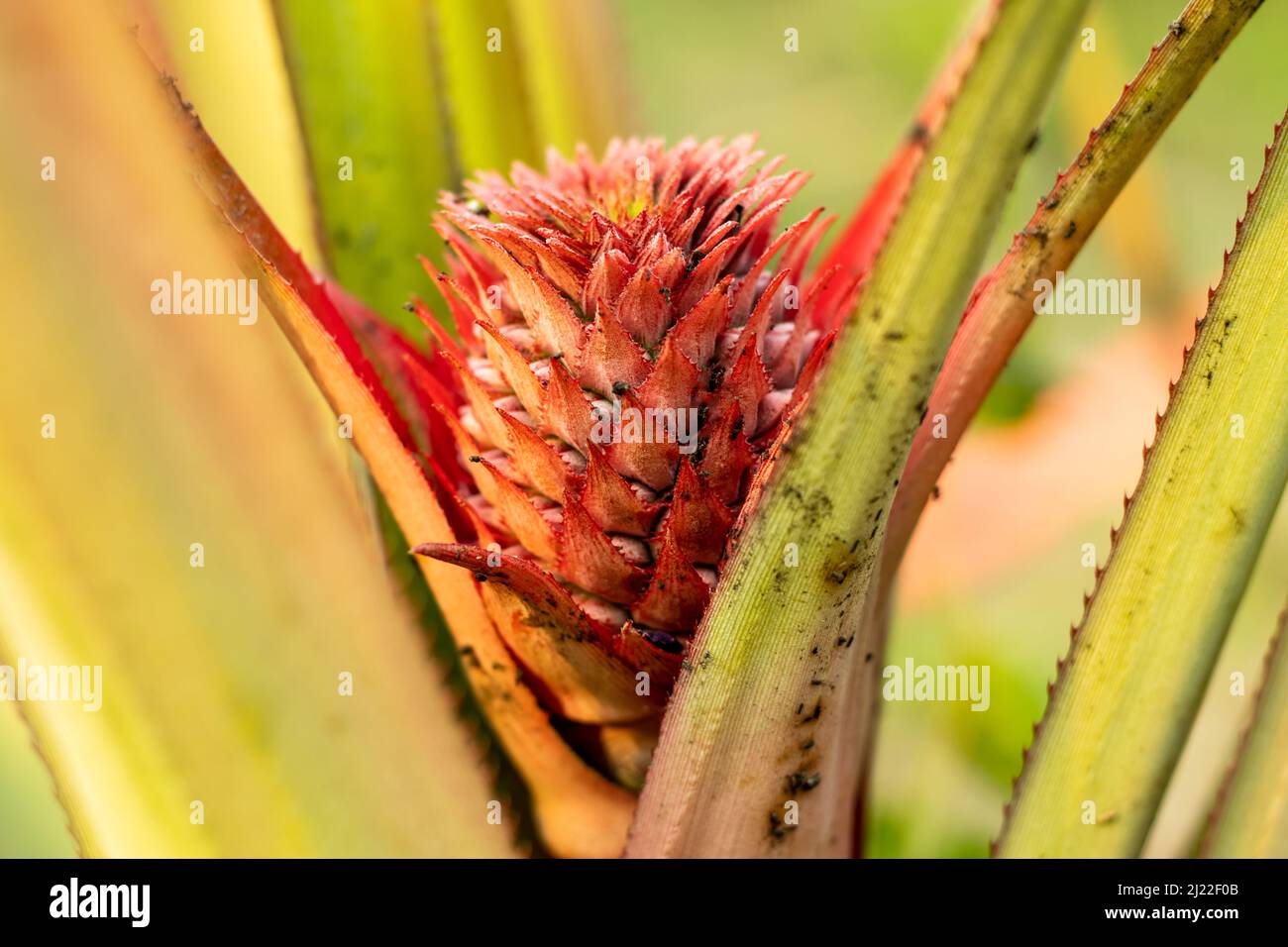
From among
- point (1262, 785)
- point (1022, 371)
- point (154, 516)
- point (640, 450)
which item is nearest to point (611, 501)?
point (640, 450)

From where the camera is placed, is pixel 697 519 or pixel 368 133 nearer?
pixel 697 519

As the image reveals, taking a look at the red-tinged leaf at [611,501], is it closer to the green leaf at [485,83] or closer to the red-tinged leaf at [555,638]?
the red-tinged leaf at [555,638]

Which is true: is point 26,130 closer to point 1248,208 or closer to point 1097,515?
point 1248,208

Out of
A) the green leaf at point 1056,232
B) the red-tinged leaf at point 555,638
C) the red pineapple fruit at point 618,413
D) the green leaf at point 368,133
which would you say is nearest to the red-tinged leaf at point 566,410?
A: the red pineapple fruit at point 618,413

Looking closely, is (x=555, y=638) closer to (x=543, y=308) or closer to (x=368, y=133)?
(x=543, y=308)

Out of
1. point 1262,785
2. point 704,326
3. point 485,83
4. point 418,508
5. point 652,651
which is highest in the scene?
point 485,83
